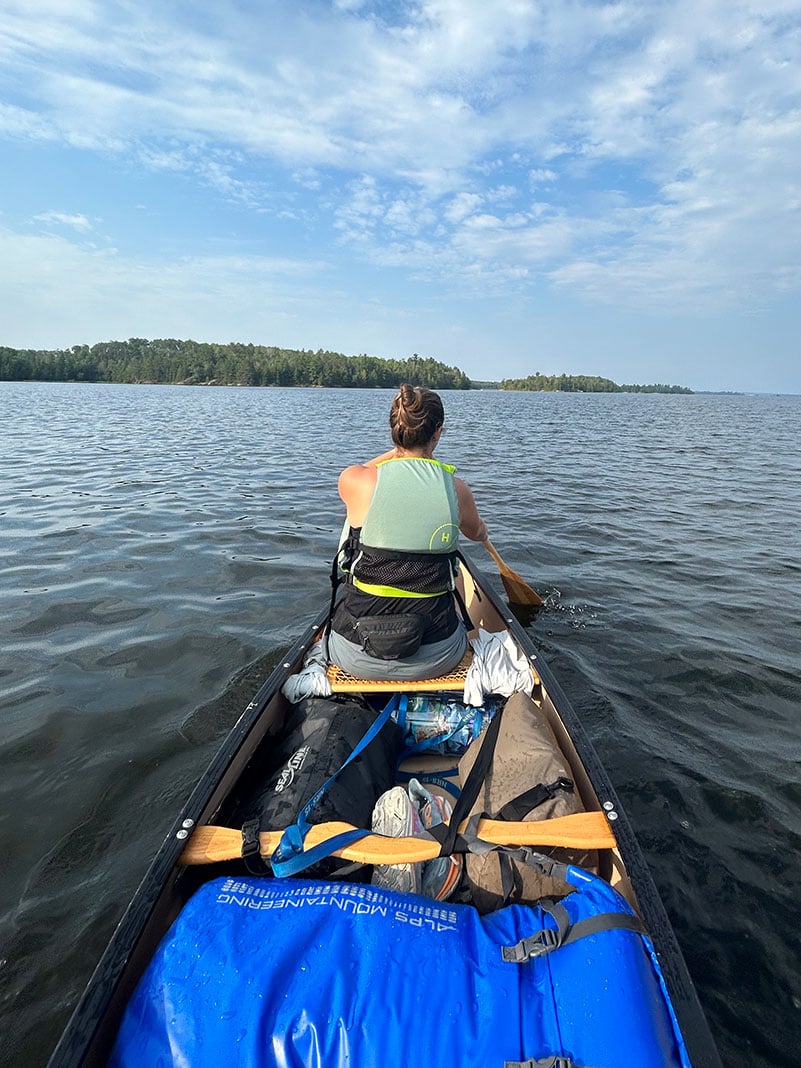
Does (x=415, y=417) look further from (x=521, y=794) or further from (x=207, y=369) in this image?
(x=207, y=369)

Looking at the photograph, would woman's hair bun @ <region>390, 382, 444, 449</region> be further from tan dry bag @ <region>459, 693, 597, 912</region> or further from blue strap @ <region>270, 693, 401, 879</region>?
blue strap @ <region>270, 693, 401, 879</region>

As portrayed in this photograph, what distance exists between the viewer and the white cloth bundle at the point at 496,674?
4.03 m

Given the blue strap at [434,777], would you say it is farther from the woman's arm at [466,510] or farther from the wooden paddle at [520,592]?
the wooden paddle at [520,592]

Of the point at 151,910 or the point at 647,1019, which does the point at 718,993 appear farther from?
the point at 151,910

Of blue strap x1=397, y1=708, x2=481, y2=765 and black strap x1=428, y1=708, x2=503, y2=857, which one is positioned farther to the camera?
blue strap x1=397, y1=708, x2=481, y2=765

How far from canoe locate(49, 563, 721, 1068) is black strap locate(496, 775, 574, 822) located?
1.12 ft

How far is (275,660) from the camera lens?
5.93 meters

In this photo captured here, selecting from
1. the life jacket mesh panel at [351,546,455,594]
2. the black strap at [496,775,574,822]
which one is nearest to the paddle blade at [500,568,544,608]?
the life jacket mesh panel at [351,546,455,594]

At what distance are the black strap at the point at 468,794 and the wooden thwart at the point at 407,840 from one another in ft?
0.15

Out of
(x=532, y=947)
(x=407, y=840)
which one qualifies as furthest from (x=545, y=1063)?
(x=407, y=840)

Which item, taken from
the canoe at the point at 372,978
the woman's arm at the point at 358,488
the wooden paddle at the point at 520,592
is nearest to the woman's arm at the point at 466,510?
the woman's arm at the point at 358,488

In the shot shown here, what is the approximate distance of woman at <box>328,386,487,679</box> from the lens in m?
3.63

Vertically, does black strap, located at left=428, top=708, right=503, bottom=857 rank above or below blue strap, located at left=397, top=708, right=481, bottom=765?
above

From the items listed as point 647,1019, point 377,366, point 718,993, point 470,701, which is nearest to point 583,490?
point 470,701
